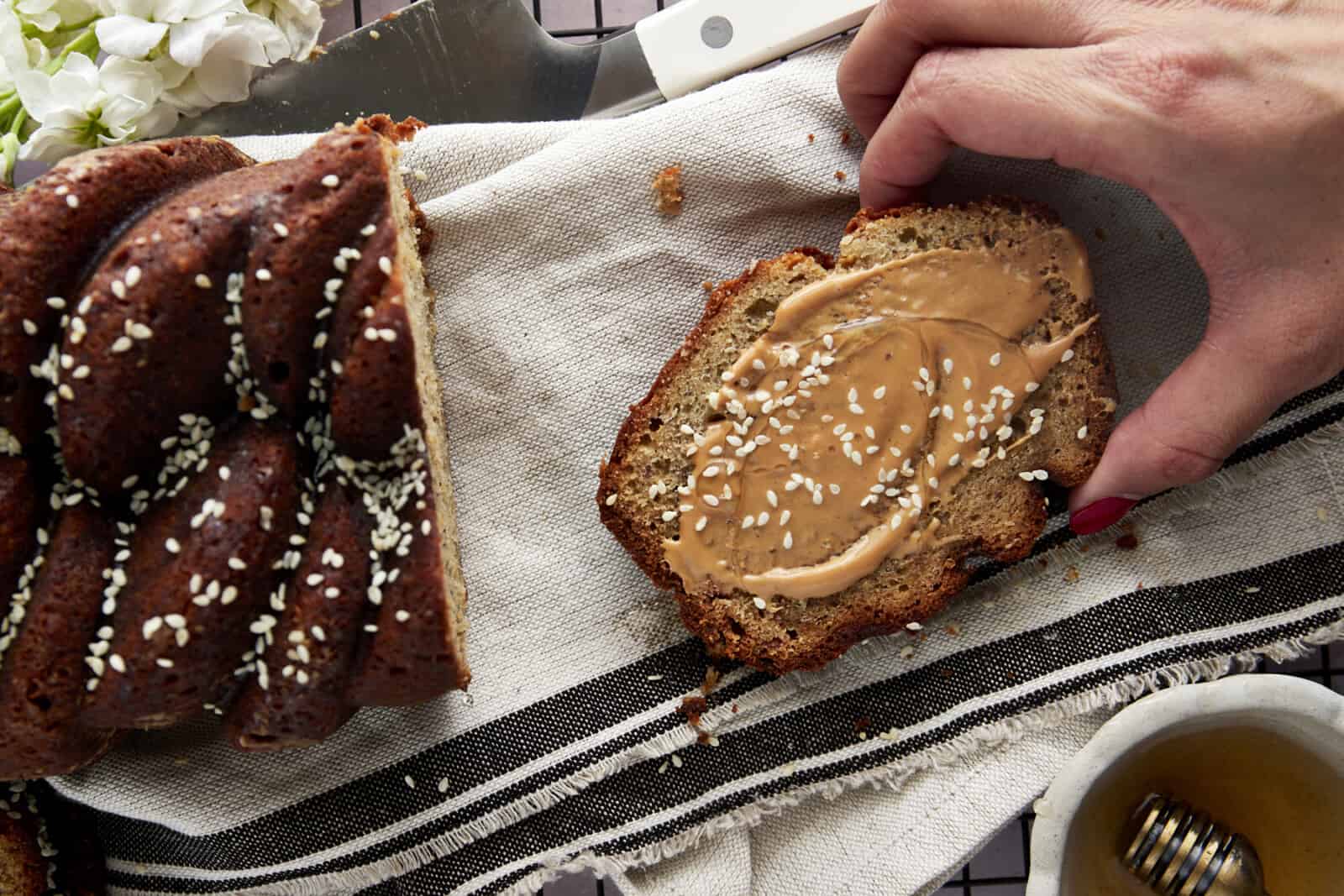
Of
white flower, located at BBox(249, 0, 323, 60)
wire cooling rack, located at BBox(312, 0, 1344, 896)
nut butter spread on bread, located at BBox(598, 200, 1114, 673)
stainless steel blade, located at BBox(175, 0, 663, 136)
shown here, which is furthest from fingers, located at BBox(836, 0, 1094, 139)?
white flower, located at BBox(249, 0, 323, 60)

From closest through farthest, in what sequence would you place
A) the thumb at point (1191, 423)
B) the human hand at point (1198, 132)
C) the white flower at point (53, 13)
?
the human hand at point (1198, 132)
the thumb at point (1191, 423)
the white flower at point (53, 13)

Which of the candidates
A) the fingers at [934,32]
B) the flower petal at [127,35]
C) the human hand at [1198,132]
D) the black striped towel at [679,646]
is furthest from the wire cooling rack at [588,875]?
the human hand at [1198,132]

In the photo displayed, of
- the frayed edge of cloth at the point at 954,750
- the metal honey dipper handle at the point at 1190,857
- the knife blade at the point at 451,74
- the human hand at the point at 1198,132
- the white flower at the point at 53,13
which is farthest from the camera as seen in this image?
the knife blade at the point at 451,74

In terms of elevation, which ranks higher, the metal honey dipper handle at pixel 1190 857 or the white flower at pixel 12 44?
the white flower at pixel 12 44

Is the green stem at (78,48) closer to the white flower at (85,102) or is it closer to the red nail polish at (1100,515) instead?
the white flower at (85,102)

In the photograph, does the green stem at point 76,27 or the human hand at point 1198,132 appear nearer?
the human hand at point 1198,132

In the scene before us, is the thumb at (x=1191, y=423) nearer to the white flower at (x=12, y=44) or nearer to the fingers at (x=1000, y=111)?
the fingers at (x=1000, y=111)
